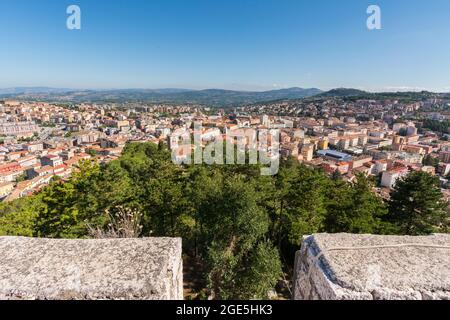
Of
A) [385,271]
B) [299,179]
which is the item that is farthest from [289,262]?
[385,271]

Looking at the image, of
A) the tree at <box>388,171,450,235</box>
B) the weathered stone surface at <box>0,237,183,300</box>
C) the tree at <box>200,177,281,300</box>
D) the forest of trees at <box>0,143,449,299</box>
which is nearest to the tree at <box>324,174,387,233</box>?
the forest of trees at <box>0,143,449,299</box>

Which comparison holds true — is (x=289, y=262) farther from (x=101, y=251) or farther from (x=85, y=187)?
(x=101, y=251)

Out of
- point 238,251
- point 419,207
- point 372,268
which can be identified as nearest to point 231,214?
point 238,251

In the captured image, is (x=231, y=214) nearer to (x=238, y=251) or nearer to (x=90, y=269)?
(x=238, y=251)

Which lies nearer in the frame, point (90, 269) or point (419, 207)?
point (90, 269)

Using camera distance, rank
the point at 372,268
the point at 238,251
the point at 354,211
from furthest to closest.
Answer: the point at 354,211 < the point at 238,251 < the point at 372,268
